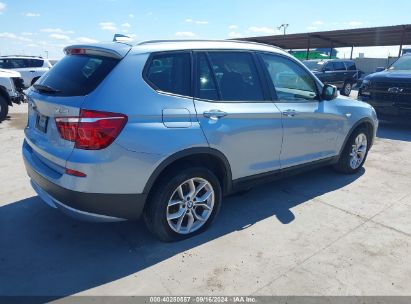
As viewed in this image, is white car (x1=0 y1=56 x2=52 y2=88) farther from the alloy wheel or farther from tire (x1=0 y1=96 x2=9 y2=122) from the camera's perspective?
the alloy wheel

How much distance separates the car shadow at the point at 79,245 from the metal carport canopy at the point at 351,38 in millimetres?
21779

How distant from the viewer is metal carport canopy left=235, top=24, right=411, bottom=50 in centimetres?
2261

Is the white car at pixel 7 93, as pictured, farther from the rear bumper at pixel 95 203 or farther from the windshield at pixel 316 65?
the windshield at pixel 316 65

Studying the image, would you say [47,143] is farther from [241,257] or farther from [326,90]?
[326,90]

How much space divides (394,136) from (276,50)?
5.41 m

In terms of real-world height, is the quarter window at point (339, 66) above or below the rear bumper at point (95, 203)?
above

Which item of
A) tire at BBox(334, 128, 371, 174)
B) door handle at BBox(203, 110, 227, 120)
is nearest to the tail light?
door handle at BBox(203, 110, 227, 120)

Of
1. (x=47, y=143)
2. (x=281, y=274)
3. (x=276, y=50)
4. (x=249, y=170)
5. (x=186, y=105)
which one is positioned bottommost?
(x=281, y=274)

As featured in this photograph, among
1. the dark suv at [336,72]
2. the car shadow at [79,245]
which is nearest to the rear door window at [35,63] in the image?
the dark suv at [336,72]

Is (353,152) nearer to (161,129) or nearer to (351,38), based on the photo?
(161,129)

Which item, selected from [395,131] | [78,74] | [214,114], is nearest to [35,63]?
[395,131]

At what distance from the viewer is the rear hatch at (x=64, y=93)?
9.12ft

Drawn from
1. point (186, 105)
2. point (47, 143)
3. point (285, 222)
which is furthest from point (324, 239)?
point (47, 143)

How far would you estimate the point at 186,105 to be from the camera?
120 inches
